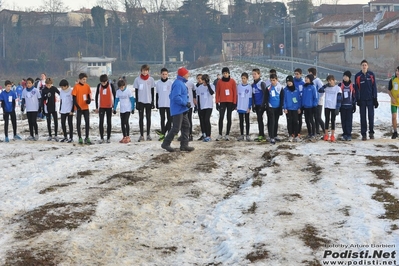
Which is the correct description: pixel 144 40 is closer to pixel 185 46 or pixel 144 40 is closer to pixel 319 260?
pixel 185 46

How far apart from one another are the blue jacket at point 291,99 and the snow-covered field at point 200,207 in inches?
109

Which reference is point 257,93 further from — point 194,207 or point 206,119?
point 194,207

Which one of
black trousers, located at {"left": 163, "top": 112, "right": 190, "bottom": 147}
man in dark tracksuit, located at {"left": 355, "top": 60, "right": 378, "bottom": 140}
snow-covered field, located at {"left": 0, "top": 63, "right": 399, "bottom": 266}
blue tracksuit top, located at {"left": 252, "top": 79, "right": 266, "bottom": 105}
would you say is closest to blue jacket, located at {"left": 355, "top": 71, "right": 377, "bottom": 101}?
man in dark tracksuit, located at {"left": 355, "top": 60, "right": 378, "bottom": 140}

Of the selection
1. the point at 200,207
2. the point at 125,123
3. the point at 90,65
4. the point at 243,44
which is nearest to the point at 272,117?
the point at 125,123

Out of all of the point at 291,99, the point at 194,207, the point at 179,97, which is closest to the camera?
the point at 194,207

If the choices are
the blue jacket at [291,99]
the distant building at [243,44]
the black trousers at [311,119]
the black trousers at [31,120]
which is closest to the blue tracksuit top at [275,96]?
the blue jacket at [291,99]

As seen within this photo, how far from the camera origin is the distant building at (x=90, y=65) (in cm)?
9969

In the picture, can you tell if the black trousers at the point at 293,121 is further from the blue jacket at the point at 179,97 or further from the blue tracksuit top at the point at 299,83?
the blue jacket at the point at 179,97

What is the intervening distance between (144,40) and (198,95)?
9875 centimetres

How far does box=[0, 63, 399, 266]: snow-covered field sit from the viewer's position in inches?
266

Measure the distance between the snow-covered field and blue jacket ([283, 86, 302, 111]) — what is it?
2.78 metres

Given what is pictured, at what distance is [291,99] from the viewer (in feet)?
52.9

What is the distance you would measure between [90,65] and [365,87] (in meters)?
91.8

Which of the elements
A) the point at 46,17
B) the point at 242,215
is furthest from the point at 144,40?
the point at 242,215
